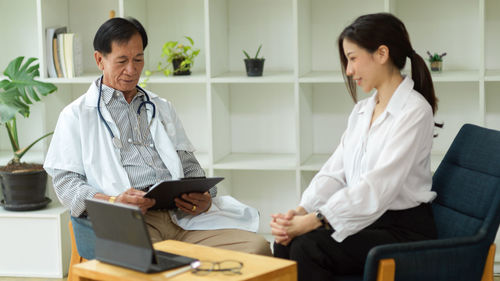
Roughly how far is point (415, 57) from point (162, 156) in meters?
1.07

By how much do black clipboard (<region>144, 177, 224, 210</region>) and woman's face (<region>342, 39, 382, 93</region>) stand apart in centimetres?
64

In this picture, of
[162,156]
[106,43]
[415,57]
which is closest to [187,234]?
[162,156]

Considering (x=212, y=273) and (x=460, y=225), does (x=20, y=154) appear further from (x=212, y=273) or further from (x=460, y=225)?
(x=460, y=225)

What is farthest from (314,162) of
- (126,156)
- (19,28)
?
(19,28)

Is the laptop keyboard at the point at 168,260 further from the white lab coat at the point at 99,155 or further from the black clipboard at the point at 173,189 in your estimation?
the white lab coat at the point at 99,155

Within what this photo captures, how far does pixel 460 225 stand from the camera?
7.70 ft

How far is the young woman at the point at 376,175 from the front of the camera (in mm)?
2240

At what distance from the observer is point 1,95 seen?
3.59 meters

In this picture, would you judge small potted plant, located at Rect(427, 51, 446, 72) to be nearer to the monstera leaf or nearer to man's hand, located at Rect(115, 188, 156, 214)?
man's hand, located at Rect(115, 188, 156, 214)

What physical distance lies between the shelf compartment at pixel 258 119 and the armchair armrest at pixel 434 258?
181cm

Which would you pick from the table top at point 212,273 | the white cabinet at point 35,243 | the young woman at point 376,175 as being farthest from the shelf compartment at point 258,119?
the table top at point 212,273

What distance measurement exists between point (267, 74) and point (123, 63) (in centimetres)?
122

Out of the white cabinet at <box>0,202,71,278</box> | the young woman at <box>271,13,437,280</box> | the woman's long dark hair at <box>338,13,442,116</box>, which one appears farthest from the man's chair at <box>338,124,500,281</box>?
the white cabinet at <box>0,202,71,278</box>

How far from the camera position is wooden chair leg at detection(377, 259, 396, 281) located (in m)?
2.08
